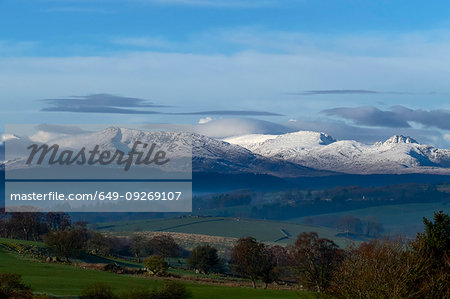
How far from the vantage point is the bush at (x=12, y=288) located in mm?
53716

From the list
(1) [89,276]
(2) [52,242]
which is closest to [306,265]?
(1) [89,276]

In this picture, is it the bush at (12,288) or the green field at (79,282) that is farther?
the green field at (79,282)

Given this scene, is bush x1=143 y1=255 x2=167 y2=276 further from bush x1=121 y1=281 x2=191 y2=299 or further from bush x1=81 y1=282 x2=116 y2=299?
bush x1=81 y1=282 x2=116 y2=299

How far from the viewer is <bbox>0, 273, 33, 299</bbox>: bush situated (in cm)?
5372

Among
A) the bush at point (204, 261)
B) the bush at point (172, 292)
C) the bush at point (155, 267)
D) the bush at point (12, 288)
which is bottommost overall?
the bush at point (204, 261)

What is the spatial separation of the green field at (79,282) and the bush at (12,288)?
282cm

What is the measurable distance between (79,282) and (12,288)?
13.5 metres

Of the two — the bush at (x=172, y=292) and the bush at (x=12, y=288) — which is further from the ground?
the bush at (x=12, y=288)

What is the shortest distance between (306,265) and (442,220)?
119 ft

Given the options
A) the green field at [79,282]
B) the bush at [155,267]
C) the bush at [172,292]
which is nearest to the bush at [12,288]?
the green field at [79,282]

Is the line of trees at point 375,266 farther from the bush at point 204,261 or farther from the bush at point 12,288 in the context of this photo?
the bush at point 12,288

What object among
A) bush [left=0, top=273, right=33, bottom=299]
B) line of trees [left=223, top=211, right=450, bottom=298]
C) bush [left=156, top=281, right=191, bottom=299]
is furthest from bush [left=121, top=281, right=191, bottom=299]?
line of trees [left=223, top=211, right=450, bottom=298]

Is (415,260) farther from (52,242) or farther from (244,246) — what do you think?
(52,242)

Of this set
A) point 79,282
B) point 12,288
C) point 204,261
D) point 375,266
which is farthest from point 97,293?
point 204,261
